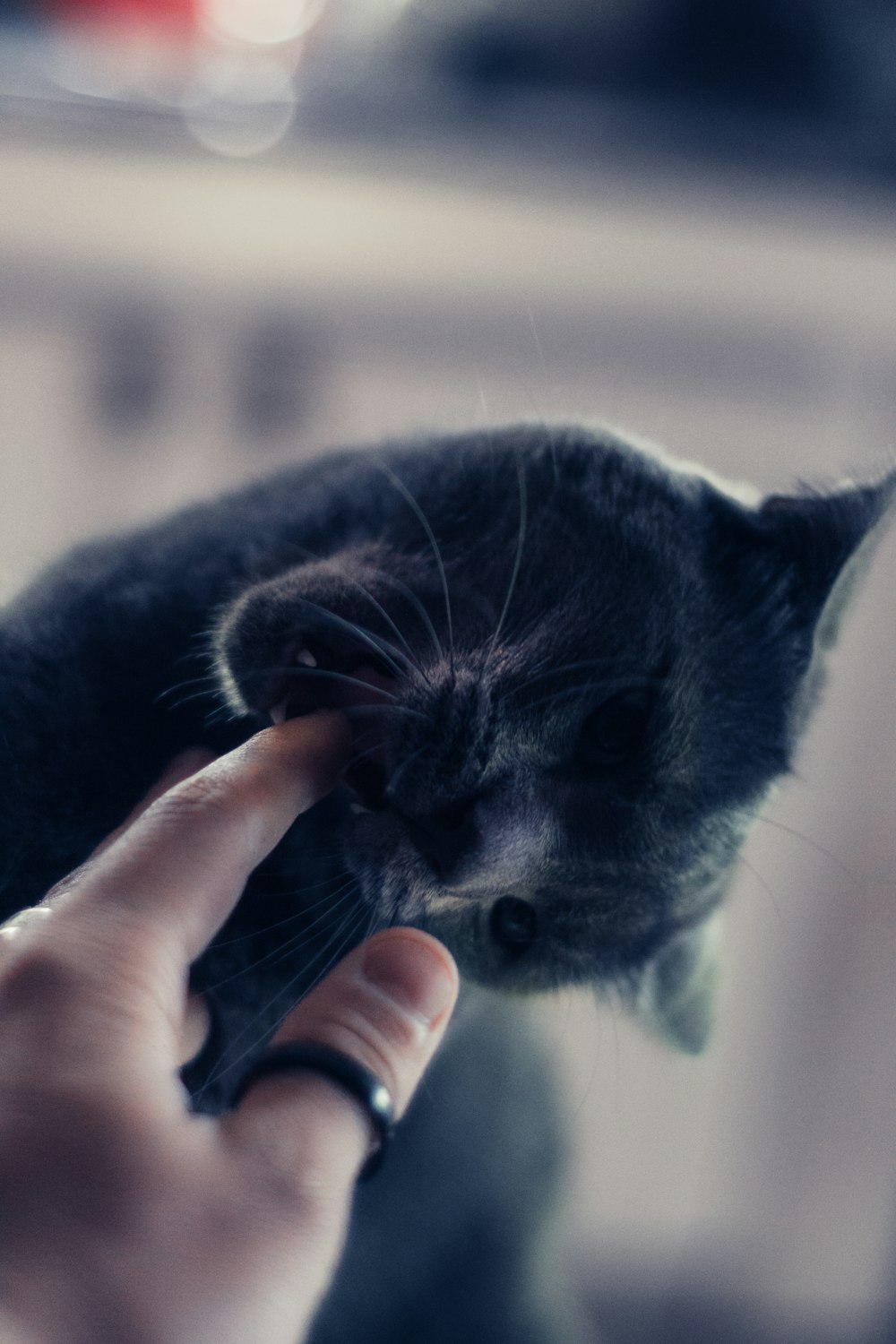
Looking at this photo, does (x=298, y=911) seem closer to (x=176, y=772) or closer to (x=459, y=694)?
(x=176, y=772)

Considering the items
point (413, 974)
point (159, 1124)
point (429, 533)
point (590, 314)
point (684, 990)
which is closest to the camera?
point (159, 1124)

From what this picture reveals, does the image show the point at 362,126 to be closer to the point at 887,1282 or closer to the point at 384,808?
the point at 384,808

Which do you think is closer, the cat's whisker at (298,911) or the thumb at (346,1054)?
the thumb at (346,1054)

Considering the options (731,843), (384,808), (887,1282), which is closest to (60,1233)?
(384,808)

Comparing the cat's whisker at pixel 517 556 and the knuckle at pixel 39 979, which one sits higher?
the cat's whisker at pixel 517 556

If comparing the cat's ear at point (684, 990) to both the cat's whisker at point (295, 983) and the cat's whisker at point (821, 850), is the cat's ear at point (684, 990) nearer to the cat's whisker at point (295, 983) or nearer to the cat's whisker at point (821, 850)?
the cat's whisker at point (821, 850)

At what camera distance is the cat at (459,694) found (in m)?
0.76

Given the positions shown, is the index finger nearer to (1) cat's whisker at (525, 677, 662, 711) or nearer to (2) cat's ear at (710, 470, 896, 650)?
(1) cat's whisker at (525, 677, 662, 711)

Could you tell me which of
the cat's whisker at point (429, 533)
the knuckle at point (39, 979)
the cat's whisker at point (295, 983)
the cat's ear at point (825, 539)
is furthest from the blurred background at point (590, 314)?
the knuckle at point (39, 979)

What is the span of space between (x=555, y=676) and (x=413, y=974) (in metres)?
0.28

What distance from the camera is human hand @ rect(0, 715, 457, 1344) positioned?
0.41m

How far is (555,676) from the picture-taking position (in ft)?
2.60

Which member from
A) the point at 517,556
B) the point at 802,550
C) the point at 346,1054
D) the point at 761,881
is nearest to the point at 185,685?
the point at 517,556

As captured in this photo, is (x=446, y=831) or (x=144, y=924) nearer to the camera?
(x=144, y=924)
